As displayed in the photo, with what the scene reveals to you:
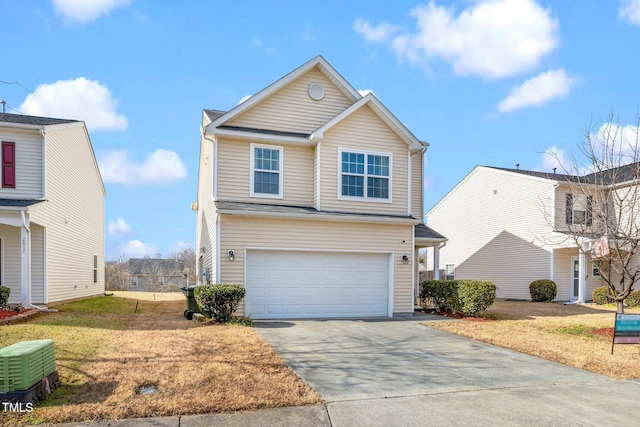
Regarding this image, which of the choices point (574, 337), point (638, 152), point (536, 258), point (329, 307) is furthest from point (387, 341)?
point (536, 258)

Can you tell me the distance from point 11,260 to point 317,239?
10736mm

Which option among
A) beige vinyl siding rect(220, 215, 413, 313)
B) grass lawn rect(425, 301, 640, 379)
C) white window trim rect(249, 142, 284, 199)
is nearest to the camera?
grass lawn rect(425, 301, 640, 379)

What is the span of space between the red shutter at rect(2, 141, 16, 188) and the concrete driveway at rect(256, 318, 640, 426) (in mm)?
10714

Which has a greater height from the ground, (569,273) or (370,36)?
(370,36)

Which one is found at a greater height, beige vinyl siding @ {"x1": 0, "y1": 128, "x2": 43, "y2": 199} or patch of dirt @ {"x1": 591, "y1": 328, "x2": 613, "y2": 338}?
beige vinyl siding @ {"x1": 0, "y1": 128, "x2": 43, "y2": 199}

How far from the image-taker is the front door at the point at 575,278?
2242 centimetres

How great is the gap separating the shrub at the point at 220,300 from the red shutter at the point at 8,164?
827 centimetres

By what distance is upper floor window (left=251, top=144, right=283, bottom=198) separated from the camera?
13.8 meters

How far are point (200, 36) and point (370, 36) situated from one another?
15.5 ft

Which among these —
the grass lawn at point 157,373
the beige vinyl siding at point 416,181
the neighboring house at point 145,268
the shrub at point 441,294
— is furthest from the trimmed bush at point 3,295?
the neighboring house at point 145,268

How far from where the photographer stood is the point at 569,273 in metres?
22.4

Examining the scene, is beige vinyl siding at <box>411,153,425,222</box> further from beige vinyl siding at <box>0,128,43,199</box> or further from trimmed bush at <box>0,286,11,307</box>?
trimmed bush at <box>0,286,11,307</box>

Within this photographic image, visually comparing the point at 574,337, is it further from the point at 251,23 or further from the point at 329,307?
the point at 251,23

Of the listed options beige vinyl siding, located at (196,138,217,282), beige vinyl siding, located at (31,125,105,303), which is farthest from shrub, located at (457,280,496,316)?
beige vinyl siding, located at (31,125,105,303)
